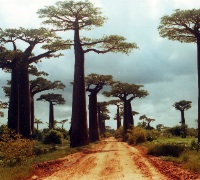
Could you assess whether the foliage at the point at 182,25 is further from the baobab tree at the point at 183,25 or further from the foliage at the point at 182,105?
the foliage at the point at 182,105

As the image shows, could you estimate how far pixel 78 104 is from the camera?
2230 cm

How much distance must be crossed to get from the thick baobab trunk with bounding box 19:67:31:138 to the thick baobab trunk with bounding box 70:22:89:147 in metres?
4.81

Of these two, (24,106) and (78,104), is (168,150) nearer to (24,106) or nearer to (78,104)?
(78,104)

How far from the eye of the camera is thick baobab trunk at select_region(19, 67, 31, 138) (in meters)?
25.4

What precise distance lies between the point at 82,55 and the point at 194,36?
7109mm

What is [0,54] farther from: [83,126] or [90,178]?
[90,178]

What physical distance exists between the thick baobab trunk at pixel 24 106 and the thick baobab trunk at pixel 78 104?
4.81 meters

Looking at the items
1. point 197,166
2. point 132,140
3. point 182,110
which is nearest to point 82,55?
point 132,140

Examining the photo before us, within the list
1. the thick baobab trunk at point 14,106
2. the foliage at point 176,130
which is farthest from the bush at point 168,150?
the foliage at point 176,130

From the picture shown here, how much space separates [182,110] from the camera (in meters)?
59.1

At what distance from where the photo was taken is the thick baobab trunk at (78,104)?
21859 mm

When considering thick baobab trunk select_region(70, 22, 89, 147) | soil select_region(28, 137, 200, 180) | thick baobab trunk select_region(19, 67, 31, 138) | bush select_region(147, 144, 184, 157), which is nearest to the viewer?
soil select_region(28, 137, 200, 180)

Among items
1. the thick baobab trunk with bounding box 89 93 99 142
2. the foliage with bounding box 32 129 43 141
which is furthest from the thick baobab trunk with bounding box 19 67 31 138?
the thick baobab trunk with bounding box 89 93 99 142

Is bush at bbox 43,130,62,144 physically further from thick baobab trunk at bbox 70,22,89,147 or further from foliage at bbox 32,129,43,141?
thick baobab trunk at bbox 70,22,89,147
